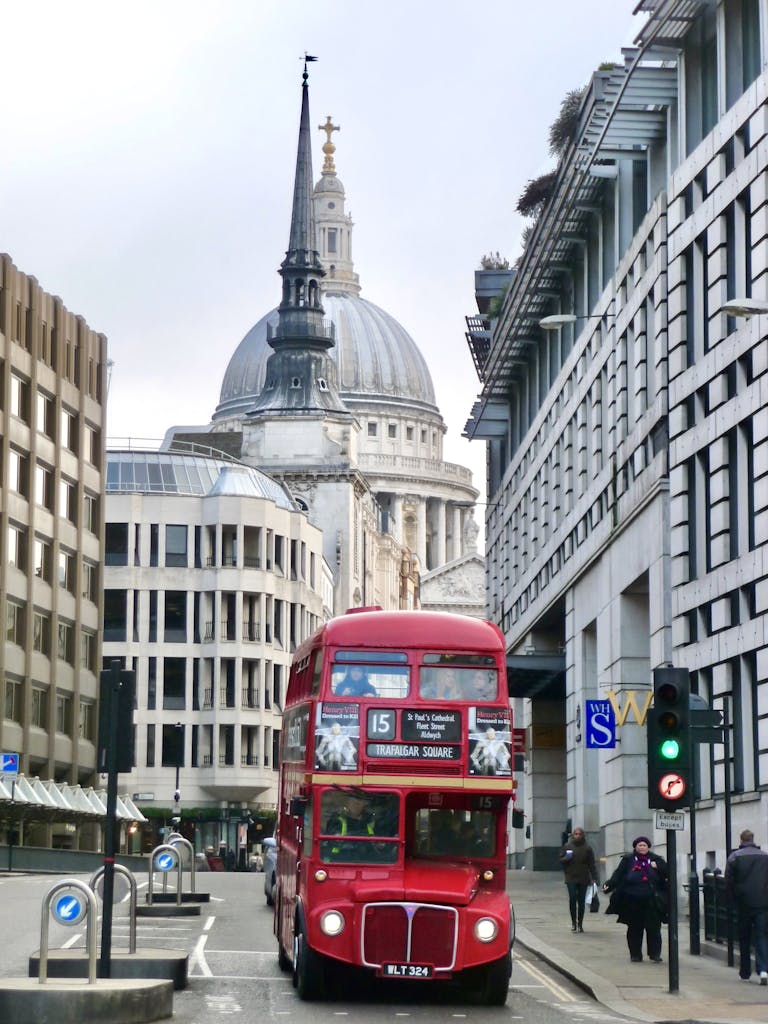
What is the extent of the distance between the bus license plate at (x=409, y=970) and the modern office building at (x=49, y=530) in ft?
190

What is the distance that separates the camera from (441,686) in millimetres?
23484

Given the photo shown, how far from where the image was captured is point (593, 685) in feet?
175

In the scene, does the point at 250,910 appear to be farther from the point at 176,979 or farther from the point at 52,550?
the point at 52,550

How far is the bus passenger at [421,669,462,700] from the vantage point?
2338 centimetres

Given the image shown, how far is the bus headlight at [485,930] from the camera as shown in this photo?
22109mm

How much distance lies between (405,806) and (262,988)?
113 inches

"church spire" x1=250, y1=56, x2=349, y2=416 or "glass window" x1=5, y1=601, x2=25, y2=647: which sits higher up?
"church spire" x1=250, y1=56, x2=349, y2=416

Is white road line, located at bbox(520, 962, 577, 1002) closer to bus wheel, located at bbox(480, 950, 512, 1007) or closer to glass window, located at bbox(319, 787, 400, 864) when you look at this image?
bus wheel, located at bbox(480, 950, 512, 1007)

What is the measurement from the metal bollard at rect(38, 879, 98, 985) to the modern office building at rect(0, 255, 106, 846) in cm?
5980

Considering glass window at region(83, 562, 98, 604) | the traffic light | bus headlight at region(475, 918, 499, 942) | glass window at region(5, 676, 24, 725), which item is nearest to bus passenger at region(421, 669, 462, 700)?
the traffic light

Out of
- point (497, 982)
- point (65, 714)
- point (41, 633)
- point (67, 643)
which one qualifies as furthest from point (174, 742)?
point (497, 982)

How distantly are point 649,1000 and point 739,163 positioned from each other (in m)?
17.4

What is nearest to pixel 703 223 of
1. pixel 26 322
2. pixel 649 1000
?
pixel 649 1000

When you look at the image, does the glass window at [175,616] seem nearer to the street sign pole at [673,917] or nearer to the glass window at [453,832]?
the street sign pole at [673,917]
